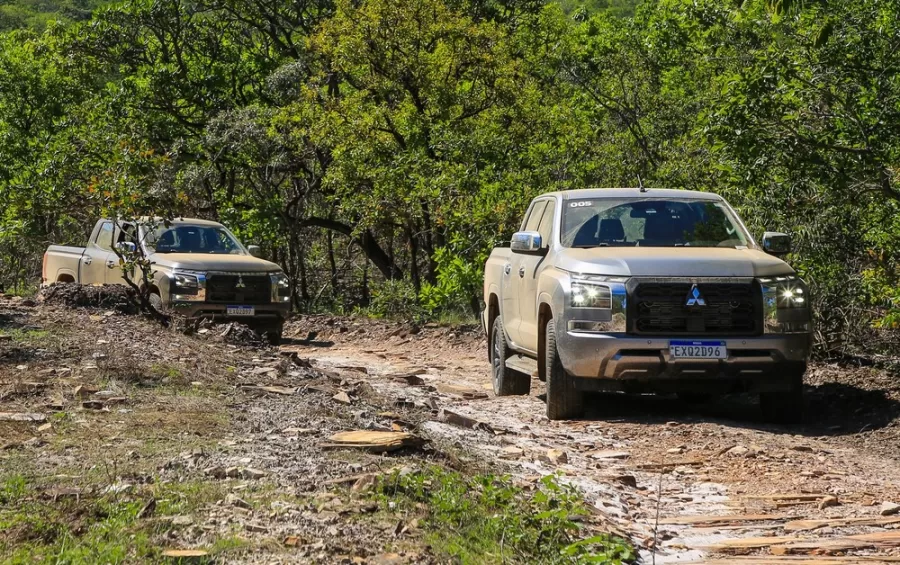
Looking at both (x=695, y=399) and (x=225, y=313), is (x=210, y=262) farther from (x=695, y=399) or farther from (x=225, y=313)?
(x=695, y=399)

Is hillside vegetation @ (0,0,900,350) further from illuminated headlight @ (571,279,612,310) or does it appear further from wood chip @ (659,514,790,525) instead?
wood chip @ (659,514,790,525)

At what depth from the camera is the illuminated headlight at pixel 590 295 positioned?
9.13 metres

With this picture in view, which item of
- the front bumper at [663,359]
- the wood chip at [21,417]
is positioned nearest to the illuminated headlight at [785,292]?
the front bumper at [663,359]

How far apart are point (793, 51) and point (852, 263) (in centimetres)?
237

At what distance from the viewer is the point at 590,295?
30.2 ft

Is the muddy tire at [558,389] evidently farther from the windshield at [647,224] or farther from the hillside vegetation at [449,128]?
the hillside vegetation at [449,128]

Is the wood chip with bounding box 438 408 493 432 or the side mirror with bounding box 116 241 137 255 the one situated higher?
the side mirror with bounding box 116 241 137 255

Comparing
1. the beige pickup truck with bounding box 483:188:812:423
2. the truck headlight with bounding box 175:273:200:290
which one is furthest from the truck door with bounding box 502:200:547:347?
the truck headlight with bounding box 175:273:200:290

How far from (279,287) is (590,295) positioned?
8.42 meters

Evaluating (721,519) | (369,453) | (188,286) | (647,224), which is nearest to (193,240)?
(188,286)

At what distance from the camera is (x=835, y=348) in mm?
12484

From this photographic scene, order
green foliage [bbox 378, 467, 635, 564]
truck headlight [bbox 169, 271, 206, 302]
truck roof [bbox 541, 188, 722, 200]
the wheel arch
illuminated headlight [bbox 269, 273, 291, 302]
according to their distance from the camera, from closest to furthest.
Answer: green foliage [bbox 378, 467, 635, 564] < the wheel arch < truck roof [bbox 541, 188, 722, 200] < truck headlight [bbox 169, 271, 206, 302] < illuminated headlight [bbox 269, 273, 291, 302]

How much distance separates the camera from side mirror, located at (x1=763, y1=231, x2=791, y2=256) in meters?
9.77

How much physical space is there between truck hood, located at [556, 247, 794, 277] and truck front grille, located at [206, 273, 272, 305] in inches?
304
